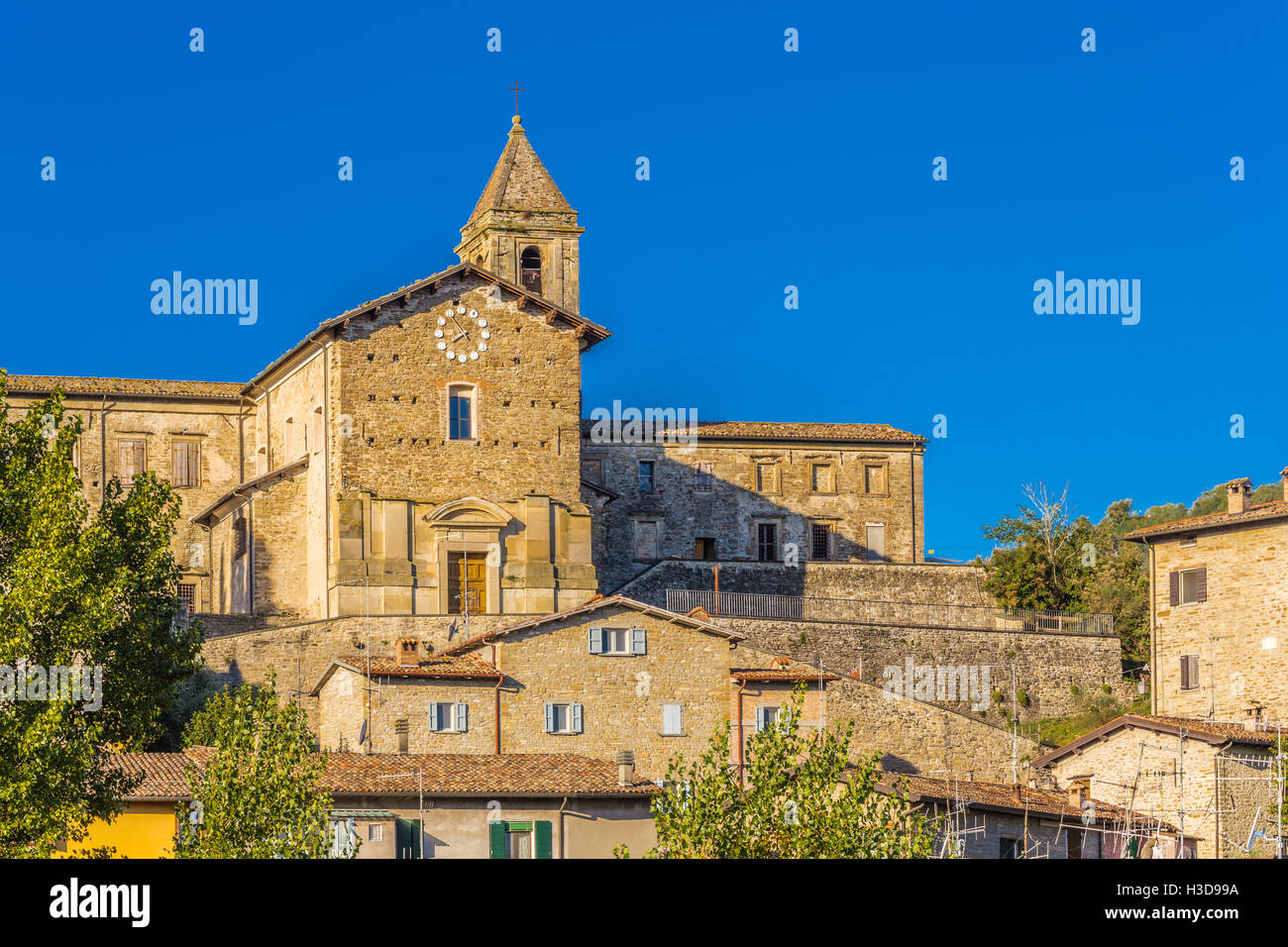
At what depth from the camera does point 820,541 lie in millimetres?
61000

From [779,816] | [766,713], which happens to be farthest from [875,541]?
[779,816]

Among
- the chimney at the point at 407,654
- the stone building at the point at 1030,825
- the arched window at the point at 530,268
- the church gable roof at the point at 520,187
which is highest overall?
the church gable roof at the point at 520,187

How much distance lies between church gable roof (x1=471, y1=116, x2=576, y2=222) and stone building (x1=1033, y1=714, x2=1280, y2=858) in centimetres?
2966

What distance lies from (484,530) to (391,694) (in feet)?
32.0

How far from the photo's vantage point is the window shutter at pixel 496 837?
107ft

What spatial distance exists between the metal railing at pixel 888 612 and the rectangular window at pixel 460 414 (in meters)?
7.37

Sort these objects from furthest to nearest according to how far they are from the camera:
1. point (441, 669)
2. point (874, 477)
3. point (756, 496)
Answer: point (874, 477), point (756, 496), point (441, 669)

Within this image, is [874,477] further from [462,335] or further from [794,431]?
[462,335]

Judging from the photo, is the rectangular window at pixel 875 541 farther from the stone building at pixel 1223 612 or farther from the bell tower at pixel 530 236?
the stone building at pixel 1223 612

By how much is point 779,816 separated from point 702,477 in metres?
35.7

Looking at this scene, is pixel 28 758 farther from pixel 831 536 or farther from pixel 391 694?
pixel 831 536

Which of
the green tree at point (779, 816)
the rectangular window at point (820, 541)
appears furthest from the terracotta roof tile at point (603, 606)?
the rectangular window at point (820, 541)

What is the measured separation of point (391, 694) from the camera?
37.8 metres
